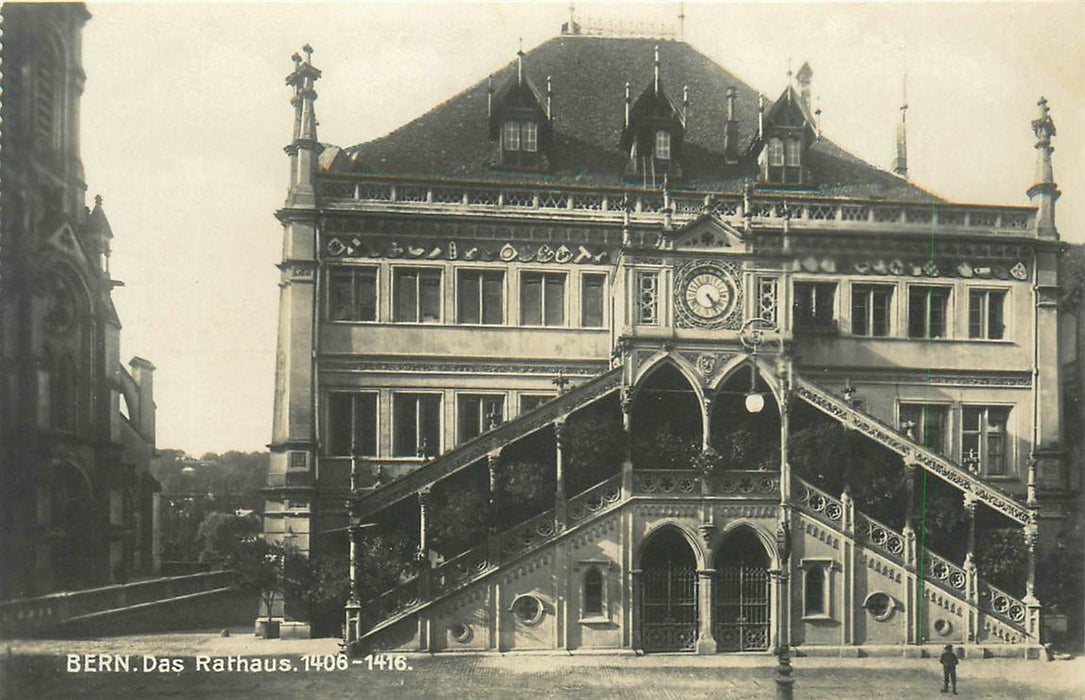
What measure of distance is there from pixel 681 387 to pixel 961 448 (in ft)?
28.2

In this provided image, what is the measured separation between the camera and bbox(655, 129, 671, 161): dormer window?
3291cm

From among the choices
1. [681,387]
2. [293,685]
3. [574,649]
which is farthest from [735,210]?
[293,685]

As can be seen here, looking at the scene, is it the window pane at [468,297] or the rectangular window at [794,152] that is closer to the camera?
the window pane at [468,297]

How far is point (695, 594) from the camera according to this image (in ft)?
88.9

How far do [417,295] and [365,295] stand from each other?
1402mm

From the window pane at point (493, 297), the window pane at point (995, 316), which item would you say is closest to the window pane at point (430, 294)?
the window pane at point (493, 297)

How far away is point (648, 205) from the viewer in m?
31.6

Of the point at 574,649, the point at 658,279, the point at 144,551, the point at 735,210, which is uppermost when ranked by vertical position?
the point at 735,210

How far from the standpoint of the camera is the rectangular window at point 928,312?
32.0 m

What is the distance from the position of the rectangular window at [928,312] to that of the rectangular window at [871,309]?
0.68 m

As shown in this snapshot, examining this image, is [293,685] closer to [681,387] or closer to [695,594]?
[695,594]

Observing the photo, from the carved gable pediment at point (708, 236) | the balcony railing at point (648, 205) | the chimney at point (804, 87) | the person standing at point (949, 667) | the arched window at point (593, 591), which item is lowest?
the person standing at point (949, 667)

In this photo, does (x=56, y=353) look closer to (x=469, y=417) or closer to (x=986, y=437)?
(x=469, y=417)

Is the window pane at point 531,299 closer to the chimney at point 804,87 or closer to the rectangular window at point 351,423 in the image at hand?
the rectangular window at point 351,423
